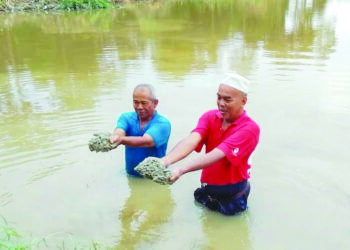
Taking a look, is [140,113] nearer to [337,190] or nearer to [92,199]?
[92,199]

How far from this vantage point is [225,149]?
109 inches

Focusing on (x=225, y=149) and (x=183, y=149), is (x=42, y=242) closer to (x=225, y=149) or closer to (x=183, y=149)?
(x=183, y=149)

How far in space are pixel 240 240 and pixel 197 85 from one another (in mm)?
4068

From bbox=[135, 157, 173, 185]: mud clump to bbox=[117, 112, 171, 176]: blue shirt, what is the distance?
693 millimetres

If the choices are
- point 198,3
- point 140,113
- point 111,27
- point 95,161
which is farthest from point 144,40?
point 198,3

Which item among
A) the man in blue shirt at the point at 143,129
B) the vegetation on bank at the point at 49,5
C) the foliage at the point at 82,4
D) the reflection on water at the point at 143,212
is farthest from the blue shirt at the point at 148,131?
the foliage at the point at 82,4

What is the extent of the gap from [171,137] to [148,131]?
1553 mm

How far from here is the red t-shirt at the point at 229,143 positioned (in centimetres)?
281

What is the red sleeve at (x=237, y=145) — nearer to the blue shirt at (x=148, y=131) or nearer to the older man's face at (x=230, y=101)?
the older man's face at (x=230, y=101)

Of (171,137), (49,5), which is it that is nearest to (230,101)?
(171,137)

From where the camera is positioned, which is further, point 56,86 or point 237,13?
point 237,13

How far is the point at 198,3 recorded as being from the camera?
74.1ft

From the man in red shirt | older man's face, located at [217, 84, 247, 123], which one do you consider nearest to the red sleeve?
the man in red shirt

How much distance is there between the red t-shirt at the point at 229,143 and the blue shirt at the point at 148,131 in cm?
44
